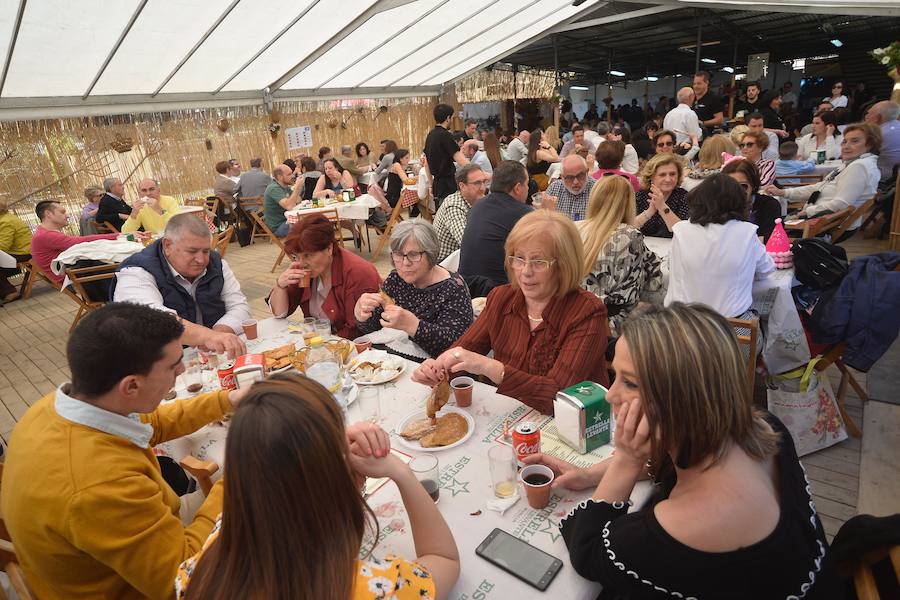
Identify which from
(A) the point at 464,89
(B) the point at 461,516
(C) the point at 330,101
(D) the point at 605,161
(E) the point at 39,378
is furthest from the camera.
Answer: (A) the point at 464,89

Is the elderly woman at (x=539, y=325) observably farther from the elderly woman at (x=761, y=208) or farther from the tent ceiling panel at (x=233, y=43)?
the tent ceiling panel at (x=233, y=43)

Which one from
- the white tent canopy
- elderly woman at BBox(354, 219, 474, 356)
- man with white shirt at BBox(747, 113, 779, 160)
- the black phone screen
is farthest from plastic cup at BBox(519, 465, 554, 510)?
the white tent canopy

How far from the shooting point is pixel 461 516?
1.38 metres

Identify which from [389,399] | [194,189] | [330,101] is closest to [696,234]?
[389,399]

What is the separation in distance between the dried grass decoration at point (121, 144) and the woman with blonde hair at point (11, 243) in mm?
2790

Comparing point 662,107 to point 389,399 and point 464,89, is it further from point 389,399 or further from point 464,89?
point 389,399

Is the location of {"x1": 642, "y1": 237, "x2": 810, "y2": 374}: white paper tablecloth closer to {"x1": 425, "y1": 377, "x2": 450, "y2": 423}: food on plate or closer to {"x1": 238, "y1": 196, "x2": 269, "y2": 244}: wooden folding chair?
{"x1": 425, "y1": 377, "x2": 450, "y2": 423}: food on plate

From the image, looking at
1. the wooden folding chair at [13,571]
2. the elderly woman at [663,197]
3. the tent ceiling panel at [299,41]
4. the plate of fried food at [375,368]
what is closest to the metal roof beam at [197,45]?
the tent ceiling panel at [299,41]

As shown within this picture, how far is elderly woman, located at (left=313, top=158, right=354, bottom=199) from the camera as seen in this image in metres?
8.24

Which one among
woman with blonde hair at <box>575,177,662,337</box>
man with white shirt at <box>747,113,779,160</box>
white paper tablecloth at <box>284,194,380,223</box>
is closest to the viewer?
woman with blonde hair at <box>575,177,662,337</box>

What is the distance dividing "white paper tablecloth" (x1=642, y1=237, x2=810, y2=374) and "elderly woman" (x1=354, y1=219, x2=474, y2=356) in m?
1.73

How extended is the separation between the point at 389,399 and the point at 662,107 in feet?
60.2

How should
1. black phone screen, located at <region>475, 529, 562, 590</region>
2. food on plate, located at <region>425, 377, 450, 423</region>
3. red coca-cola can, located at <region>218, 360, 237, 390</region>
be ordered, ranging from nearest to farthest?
black phone screen, located at <region>475, 529, 562, 590</region>, food on plate, located at <region>425, 377, 450, 423</region>, red coca-cola can, located at <region>218, 360, 237, 390</region>

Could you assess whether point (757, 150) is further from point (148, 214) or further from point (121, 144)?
point (121, 144)
